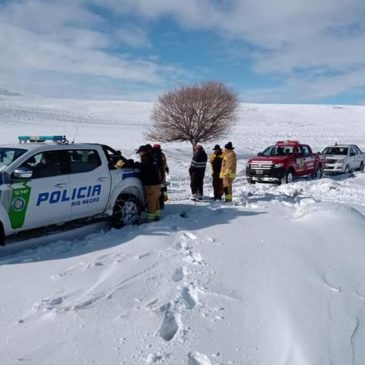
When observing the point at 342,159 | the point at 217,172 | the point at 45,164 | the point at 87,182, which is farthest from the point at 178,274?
the point at 342,159

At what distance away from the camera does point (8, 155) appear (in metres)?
6.77

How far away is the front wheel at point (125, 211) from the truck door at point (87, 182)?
1.16 ft

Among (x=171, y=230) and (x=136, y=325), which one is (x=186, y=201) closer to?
(x=171, y=230)

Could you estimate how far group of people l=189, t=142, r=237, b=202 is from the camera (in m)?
11.2

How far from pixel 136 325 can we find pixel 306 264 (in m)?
2.59

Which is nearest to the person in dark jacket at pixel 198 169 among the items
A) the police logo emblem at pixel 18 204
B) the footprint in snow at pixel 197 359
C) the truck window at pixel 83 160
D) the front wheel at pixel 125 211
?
the front wheel at pixel 125 211

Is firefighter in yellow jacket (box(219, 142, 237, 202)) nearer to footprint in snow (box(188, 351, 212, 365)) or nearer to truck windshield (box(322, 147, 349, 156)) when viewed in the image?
footprint in snow (box(188, 351, 212, 365))

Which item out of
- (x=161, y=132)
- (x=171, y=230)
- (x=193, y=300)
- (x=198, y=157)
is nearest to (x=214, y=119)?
(x=161, y=132)

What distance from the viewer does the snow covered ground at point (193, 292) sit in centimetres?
383

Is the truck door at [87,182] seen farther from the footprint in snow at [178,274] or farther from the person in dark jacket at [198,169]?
the person in dark jacket at [198,169]

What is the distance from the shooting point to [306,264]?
5.73m

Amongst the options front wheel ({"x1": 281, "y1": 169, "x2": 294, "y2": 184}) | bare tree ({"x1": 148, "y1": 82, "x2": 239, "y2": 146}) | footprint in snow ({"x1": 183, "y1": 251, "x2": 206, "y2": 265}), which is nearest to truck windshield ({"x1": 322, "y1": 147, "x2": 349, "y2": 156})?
front wheel ({"x1": 281, "y1": 169, "x2": 294, "y2": 184})

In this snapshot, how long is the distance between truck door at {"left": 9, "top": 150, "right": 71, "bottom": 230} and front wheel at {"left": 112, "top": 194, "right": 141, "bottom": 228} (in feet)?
3.74

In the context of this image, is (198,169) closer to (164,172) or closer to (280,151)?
(164,172)
